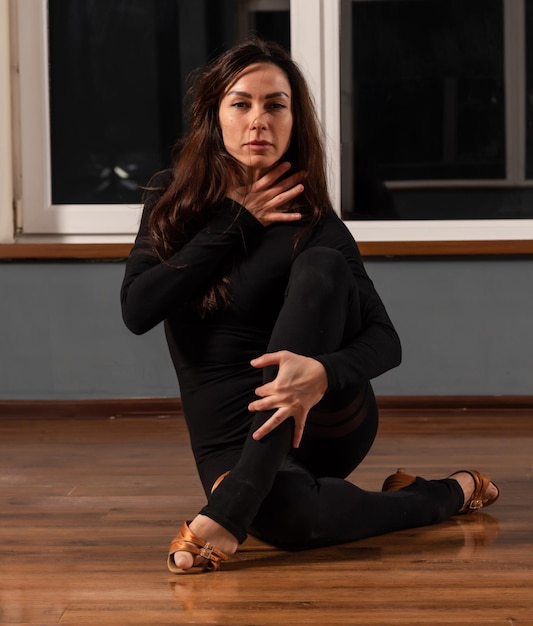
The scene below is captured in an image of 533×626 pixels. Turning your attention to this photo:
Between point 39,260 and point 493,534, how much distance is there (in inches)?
82.1

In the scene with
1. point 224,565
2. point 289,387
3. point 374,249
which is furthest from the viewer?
point 374,249

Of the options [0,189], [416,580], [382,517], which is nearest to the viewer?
[416,580]

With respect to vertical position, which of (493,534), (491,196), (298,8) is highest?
(298,8)

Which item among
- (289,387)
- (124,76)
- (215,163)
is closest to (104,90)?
(124,76)

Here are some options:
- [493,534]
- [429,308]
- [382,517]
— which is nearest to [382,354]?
[382,517]

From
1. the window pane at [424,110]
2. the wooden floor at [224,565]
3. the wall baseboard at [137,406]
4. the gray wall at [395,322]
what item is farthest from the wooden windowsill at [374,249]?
the wooden floor at [224,565]

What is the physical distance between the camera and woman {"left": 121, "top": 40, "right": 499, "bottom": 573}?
186 cm

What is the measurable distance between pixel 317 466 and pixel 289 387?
1.09 feet

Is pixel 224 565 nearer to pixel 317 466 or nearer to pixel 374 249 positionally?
pixel 317 466

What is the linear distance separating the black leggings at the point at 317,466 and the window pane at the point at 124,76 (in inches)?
79.6

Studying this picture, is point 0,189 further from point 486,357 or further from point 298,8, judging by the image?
point 486,357

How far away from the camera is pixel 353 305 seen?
1903 mm

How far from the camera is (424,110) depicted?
374 centimetres

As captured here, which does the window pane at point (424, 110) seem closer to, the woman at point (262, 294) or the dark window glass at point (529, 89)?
the dark window glass at point (529, 89)
